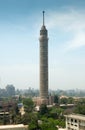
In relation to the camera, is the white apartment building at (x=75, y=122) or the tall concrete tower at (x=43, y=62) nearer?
the white apartment building at (x=75, y=122)

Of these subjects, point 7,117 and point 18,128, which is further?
point 7,117

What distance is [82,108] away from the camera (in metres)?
28.8

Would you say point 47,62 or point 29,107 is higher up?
point 47,62

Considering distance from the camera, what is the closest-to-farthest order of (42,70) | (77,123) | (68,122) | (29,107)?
(77,123)
(68,122)
(29,107)
(42,70)

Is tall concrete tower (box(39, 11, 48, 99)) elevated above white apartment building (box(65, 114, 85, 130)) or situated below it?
above

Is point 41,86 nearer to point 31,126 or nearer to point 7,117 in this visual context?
point 7,117

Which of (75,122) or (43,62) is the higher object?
(43,62)

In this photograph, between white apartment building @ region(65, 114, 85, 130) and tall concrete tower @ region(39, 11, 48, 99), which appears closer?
white apartment building @ region(65, 114, 85, 130)

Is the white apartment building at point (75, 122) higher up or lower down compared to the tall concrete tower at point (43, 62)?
lower down

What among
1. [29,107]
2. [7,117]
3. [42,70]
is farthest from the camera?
[42,70]

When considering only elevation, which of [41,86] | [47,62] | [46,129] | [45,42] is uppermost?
[45,42]

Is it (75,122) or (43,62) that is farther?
(43,62)

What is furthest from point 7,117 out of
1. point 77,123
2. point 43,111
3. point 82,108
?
point 77,123

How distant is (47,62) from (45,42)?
265 centimetres
